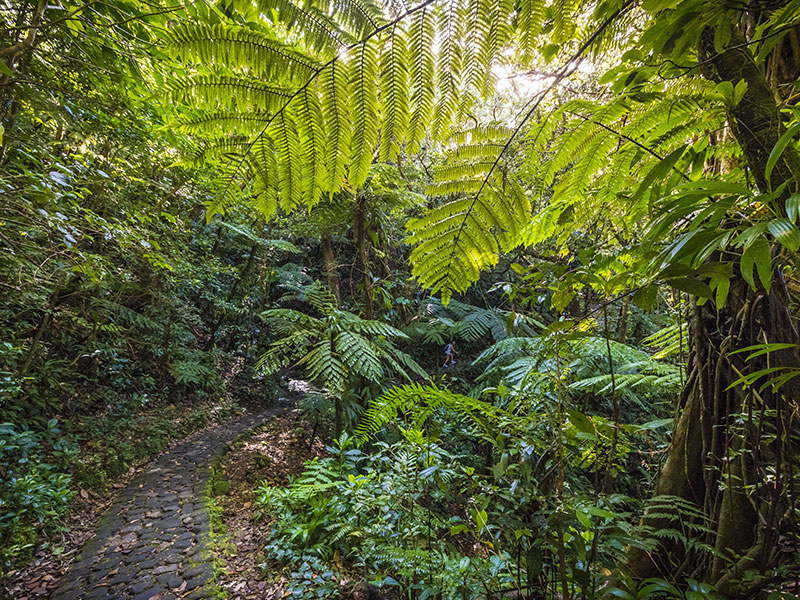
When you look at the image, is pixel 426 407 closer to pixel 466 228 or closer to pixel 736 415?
pixel 466 228

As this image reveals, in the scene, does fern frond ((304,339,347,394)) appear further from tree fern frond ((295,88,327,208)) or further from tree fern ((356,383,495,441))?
tree fern frond ((295,88,327,208))

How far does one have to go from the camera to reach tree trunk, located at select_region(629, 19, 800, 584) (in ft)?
2.83

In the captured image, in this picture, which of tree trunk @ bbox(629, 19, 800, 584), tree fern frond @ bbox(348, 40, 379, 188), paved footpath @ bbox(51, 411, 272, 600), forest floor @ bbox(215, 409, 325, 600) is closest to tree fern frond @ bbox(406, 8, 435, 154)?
tree fern frond @ bbox(348, 40, 379, 188)

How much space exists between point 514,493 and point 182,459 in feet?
17.6

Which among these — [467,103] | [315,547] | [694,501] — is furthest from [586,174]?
[315,547]

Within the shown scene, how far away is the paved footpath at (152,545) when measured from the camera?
254 centimetres

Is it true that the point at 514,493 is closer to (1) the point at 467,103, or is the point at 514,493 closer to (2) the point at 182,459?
(1) the point at 467,103

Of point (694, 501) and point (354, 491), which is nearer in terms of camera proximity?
point (694, 501)

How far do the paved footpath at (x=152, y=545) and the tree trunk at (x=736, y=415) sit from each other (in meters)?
3.14

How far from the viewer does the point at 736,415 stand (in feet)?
3.60

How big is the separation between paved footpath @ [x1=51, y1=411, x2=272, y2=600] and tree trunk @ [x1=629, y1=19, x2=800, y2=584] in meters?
3.14

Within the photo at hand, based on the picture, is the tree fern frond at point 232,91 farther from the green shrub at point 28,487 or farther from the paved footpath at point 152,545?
the green shrub at point 28,487

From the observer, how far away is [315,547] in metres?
2.80

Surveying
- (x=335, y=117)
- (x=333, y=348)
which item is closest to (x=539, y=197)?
(x=335, y=117)
